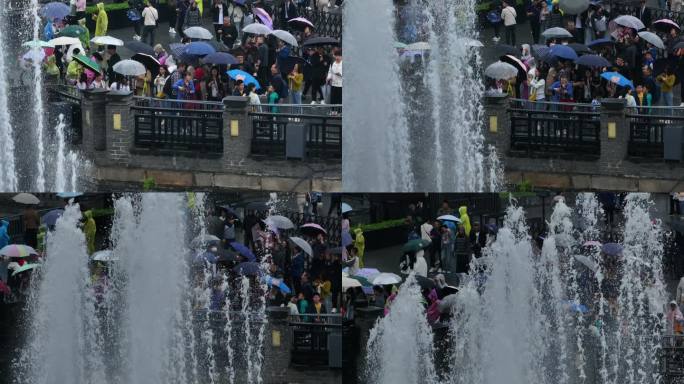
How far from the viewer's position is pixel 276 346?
5472cm

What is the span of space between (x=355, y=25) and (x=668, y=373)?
1064 cm

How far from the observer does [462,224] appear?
54.7m

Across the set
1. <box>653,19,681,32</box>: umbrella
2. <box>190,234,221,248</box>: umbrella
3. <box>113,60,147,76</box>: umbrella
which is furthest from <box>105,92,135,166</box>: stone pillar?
<box>653,19,681,32</box>: umbrella

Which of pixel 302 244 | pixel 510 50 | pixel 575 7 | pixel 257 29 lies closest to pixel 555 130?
pixel 510 50

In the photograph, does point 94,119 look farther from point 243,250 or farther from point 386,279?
point 386,279

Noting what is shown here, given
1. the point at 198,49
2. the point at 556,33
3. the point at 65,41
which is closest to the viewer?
the point at 198,49

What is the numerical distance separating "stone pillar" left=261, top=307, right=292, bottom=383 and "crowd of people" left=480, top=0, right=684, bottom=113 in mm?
8036

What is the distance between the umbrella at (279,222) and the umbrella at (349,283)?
1255mm

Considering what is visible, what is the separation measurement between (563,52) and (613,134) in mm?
1910

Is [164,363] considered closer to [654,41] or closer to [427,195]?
[427,195]

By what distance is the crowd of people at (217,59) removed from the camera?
60844 mm

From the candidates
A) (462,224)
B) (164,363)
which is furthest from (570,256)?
(164,363)

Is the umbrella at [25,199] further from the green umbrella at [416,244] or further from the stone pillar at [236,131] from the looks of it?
the green umbrella at [416,244]

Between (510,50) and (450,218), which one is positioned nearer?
(450,218)
